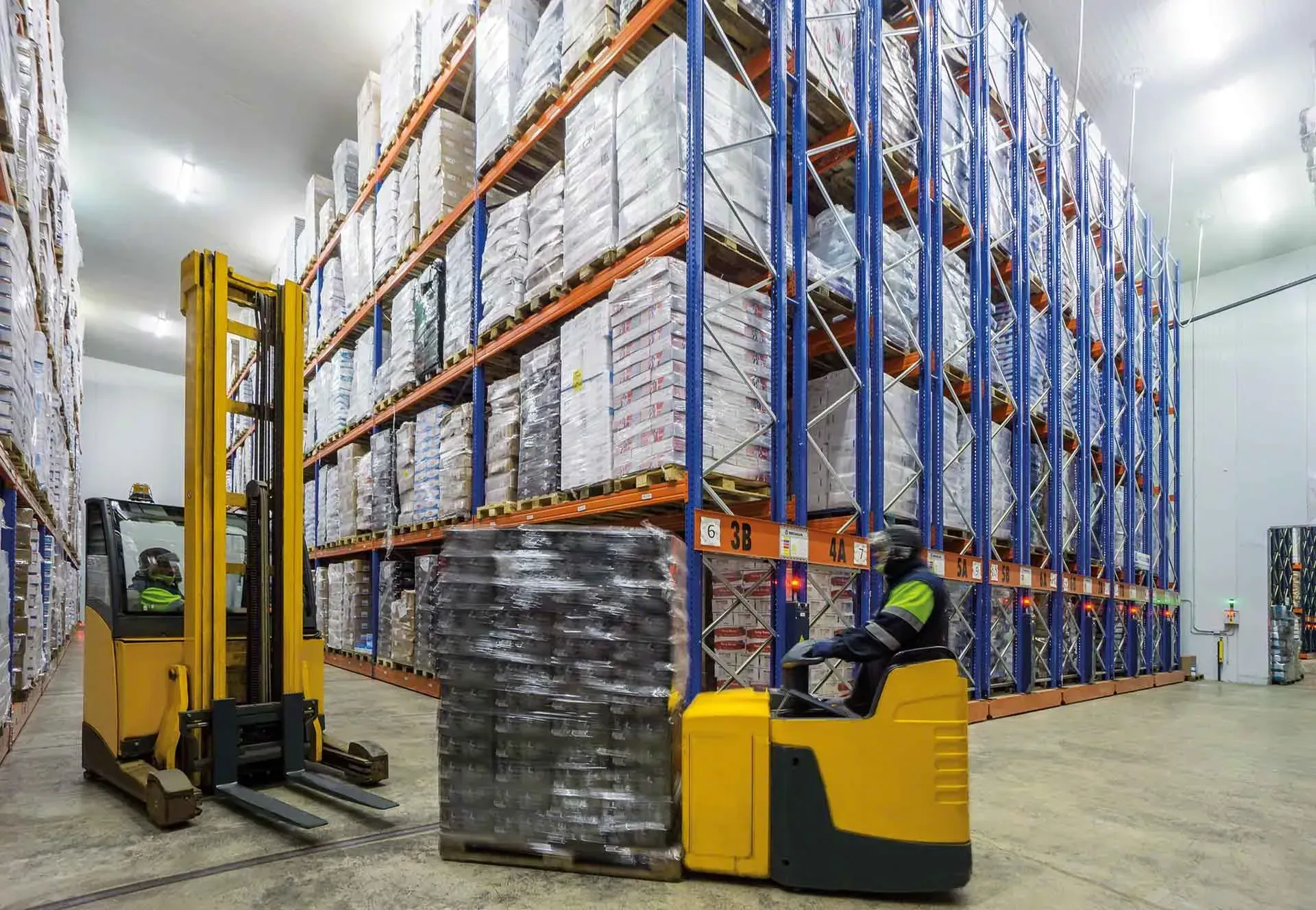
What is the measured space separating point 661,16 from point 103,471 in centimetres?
2195

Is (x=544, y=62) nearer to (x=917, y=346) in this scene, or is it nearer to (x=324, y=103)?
(x=917, y=346)

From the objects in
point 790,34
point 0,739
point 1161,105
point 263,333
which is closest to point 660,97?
point 790,34

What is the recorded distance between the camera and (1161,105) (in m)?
→ 10.3

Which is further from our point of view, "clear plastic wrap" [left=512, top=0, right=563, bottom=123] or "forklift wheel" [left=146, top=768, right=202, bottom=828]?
"clear plastic wrap" [left=512, top=0, right=563, bottom=123]

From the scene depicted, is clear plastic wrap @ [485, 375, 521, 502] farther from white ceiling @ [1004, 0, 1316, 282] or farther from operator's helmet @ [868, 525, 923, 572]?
white ceiling @ [1004, 0, 1316, 282]

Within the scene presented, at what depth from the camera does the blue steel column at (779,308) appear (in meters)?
5.26

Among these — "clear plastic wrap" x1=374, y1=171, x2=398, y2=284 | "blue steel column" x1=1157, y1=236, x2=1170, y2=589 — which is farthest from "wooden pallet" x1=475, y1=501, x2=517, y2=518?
"blue steel column" x1=1157, y1=236, x2=1170, y2=589

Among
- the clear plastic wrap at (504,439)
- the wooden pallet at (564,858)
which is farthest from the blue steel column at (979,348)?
the wooden pallet at (564,858)

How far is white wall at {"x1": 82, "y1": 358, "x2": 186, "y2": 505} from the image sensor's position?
2116 cm

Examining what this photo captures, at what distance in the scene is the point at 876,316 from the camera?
6.39 meters

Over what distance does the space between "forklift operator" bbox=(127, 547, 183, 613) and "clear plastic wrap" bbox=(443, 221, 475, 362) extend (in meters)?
3.41

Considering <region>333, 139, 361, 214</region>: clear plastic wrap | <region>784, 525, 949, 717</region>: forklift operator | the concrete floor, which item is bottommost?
the concrete floor

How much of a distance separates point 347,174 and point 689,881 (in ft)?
34.0

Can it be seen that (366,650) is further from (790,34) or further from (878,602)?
(790,34)
